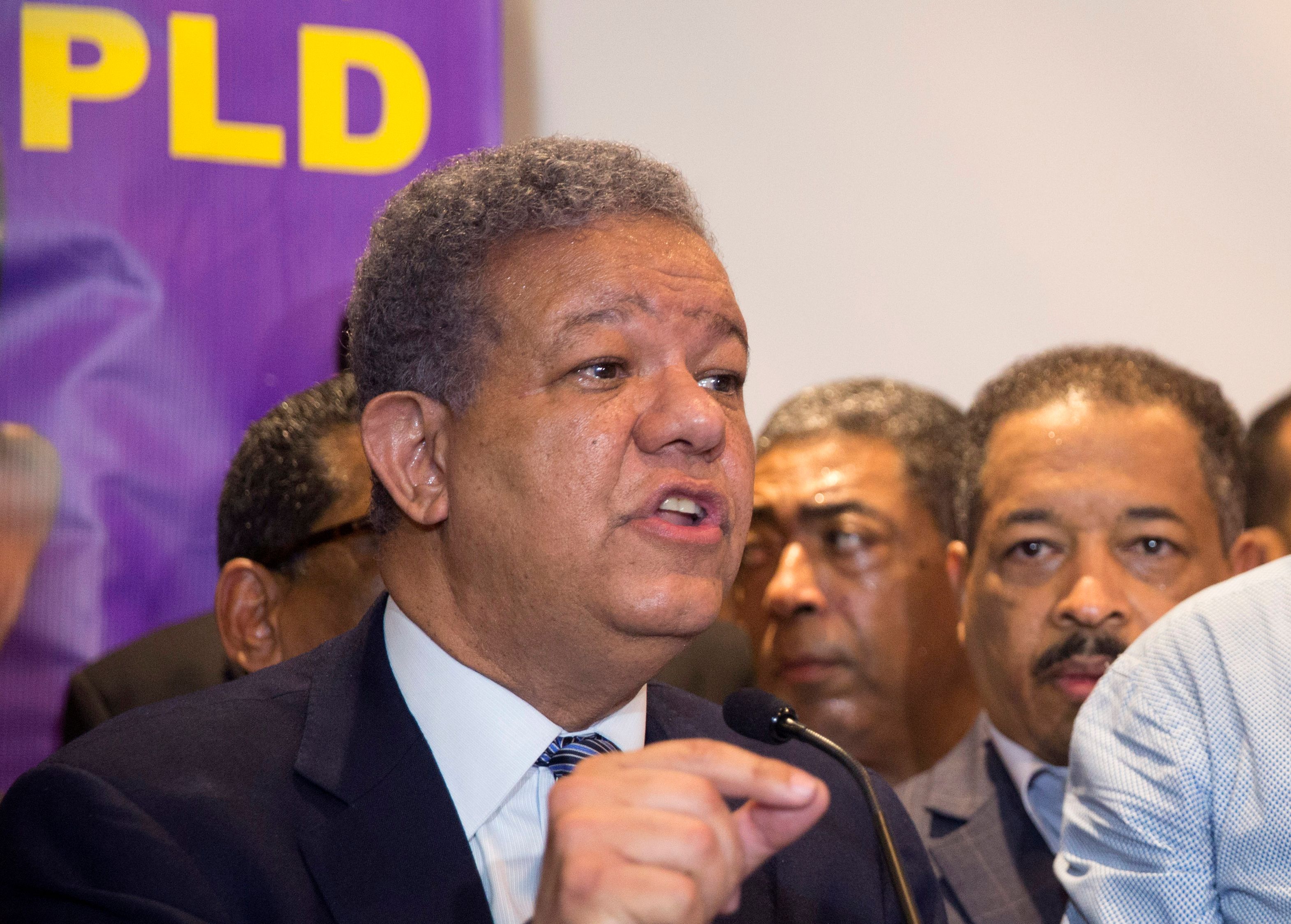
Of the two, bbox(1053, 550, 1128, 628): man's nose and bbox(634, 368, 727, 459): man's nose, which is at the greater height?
bbox(634, 368, 727, 459): man's nose

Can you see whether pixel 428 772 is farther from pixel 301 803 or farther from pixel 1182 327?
pixel 1182 327

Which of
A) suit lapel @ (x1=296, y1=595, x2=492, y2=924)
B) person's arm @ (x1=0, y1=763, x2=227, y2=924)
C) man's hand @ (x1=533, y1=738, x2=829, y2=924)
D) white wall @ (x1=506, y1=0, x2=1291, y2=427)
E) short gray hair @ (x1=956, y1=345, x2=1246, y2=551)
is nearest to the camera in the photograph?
man's hand @ (x1=533, y1=738, x2=829, y2=924)

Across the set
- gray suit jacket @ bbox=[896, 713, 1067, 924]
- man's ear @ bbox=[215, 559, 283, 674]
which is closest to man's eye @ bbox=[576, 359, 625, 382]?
Result: man's ear @ bbox=[215, 559, 283, 674]

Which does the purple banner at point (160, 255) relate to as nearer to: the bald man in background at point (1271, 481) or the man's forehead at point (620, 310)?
the man's forehead at point (620, 310)

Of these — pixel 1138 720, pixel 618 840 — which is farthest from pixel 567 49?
pixel 618 840

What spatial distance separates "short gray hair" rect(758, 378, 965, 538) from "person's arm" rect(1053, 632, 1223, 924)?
1271 mm

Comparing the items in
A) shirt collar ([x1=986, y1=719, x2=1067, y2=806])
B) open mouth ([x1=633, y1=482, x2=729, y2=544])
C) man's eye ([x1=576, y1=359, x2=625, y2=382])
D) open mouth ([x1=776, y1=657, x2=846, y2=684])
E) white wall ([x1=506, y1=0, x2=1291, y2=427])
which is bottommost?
shirt collar ([x1=986, y1=719, x2=1067, y2=806])

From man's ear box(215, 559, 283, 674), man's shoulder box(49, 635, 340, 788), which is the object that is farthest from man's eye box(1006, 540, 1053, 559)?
man's shoulder box(49, 635, 340, 788)

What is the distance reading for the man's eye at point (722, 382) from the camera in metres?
1.63

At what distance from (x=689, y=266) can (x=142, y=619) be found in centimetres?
150

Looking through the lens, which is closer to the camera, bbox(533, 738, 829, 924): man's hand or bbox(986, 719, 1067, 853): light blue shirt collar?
bbox(533, 738, 829, 924): man's hand

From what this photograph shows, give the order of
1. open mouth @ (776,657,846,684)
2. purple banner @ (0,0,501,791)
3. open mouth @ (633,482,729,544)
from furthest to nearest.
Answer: open mouth @ (776,657,846,684)
purple banner @ (0,0,501,791)
open mouth @ (633,482,729,544)

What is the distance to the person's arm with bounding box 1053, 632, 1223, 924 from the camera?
67.2 inches

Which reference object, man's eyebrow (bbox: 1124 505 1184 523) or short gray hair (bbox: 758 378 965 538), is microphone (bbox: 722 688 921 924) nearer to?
man's eyebrow (bbox: 1124 505 1184 523)
